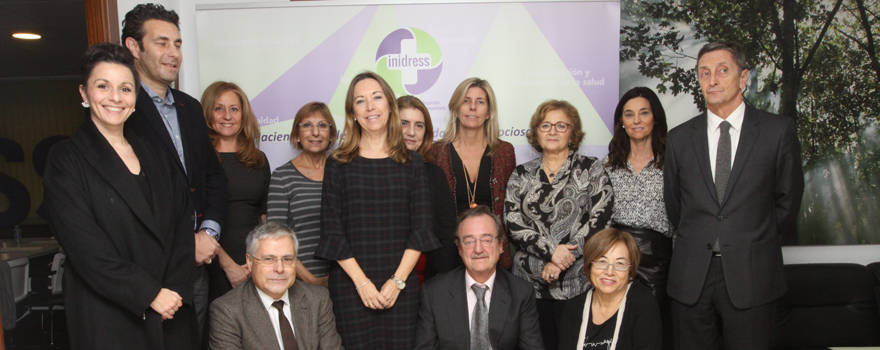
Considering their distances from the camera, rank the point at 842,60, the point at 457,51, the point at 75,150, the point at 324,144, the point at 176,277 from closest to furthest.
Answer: the point at 75,150, the point at 176,277, the point at 324,144, the point at 457,51, the point at 842,60

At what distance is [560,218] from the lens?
101 inches

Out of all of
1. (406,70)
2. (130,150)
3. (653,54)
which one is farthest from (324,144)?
(653,54)

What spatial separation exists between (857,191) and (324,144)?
3.72 meters

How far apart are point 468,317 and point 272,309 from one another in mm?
845

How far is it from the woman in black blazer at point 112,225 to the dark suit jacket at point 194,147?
0.27 meters

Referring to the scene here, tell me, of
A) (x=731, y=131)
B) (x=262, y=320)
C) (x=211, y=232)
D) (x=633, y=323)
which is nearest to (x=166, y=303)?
(x=262, y=320)

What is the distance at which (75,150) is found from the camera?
175 cm

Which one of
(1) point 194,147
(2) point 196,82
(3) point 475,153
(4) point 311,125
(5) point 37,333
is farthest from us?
(5) point 37,333

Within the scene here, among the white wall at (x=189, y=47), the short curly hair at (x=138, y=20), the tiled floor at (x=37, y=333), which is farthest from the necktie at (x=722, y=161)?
the tiled floor at (x=37, y=333)

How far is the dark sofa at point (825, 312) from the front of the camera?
3.23 m

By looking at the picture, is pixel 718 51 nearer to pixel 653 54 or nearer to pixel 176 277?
pixel 653 54

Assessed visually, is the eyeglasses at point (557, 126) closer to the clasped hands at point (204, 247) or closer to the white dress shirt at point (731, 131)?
the white dress shirt at point (731, 131)

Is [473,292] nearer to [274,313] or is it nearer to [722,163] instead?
[274,313]

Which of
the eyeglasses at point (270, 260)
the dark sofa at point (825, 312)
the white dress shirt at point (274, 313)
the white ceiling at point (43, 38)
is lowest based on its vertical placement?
the dark sofa at point (825, 312)
